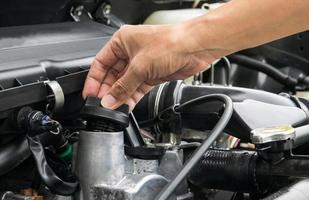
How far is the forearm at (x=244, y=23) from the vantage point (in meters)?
0.79

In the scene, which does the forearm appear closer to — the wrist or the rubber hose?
the wrist

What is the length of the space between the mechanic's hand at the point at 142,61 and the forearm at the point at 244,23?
19mm

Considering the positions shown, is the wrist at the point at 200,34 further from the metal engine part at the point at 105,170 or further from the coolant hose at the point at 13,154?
the coolant hose at the point at 13,154

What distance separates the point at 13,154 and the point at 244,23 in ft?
1.29

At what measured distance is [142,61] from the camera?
31.8 inches

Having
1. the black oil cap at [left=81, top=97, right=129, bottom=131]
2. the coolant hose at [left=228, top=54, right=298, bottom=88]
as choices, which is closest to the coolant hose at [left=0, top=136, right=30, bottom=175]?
the black oil cap at [left=81, top=97, right=129, bottom=131]

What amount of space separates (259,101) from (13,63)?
0.47 meters

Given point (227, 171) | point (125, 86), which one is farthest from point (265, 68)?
point (125, 86)

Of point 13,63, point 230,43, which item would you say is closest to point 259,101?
point 230,43

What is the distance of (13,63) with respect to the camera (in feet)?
2.65

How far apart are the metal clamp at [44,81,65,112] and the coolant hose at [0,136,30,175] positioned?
7 centimetres

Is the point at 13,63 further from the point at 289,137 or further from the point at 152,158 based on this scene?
the point at 289,137

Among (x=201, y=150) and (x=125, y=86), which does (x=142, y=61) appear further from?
(x=201, y=150)

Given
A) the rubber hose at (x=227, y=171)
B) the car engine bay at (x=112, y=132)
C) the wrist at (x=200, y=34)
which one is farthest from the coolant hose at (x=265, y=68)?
the wrist at (x=200, y=34)
